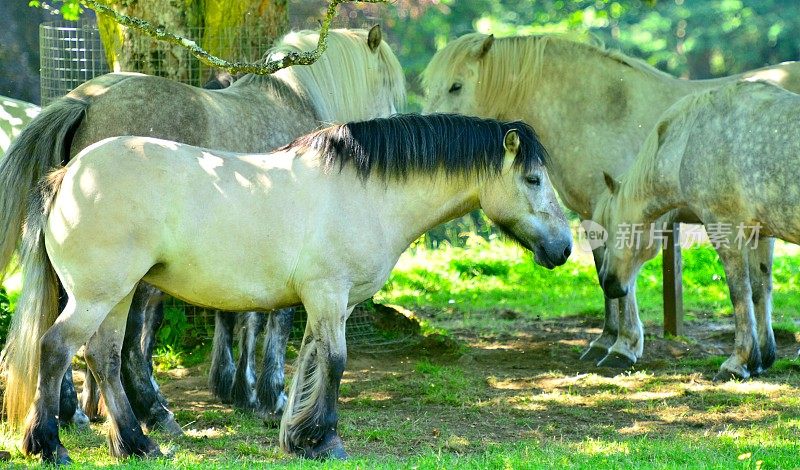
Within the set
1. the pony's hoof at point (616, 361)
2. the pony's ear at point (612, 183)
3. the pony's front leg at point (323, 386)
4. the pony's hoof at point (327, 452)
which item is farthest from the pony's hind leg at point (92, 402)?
the pony's ear at point (612, 183)

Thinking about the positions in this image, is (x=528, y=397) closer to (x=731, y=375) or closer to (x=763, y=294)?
(x=731, y=375)

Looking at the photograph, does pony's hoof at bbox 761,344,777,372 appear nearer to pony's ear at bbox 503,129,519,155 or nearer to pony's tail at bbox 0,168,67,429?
pony's ear at bbox 503,129,519,155

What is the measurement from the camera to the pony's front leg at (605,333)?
8188mm

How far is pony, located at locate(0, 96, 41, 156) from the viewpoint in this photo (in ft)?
28.9

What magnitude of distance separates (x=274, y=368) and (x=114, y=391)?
4.87 feet

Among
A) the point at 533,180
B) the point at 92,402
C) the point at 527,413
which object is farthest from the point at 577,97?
the point at 92,402

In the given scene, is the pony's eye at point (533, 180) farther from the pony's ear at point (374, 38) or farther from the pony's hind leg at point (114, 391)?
the pony's ear at point (374, 38)

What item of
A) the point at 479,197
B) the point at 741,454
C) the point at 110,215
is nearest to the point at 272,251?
the point at 110,215

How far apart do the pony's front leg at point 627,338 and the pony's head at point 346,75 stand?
251 centimetres

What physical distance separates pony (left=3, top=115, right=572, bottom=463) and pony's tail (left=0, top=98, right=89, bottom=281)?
1.53ft

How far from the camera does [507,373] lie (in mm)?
7656

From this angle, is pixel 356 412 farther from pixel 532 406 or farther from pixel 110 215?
pixel 110 215

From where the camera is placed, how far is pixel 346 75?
23.1 feet

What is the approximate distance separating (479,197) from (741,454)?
1.81 metres
